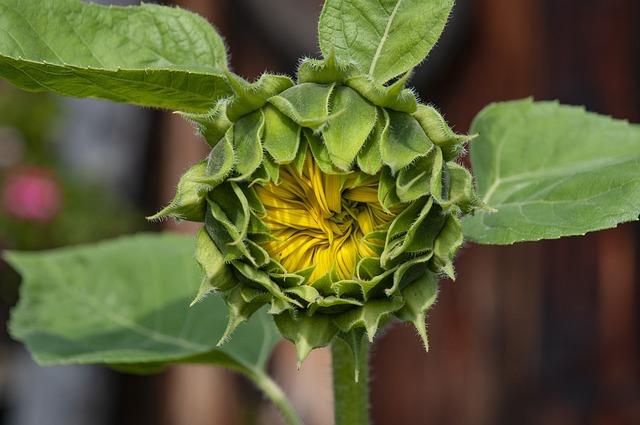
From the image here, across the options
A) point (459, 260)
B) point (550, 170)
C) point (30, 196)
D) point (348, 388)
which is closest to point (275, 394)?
point (348, 388)

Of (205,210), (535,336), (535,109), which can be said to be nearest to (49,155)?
(535,336)

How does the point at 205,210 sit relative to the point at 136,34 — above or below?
below

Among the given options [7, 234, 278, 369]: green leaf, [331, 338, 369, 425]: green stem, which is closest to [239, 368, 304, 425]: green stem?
[7, 234, 278, 369]: green leaf

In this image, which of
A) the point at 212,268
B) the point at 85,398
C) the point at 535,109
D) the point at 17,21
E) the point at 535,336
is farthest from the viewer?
the point at 85,398

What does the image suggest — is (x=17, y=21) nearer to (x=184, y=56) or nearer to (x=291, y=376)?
(x=184, y=56)

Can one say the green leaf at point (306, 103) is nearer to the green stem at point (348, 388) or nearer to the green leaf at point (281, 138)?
the green leaf at point (281, 138)

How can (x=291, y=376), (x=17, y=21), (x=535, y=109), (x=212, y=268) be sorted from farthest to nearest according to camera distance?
(x=291, y=376) < (x=535, y=109) < (x=17, y=21) < (x=212, y=268)

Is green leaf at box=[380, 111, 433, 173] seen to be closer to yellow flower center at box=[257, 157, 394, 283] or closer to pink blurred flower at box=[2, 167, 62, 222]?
yellow flower center at box=[257, 157, 394, 283]
